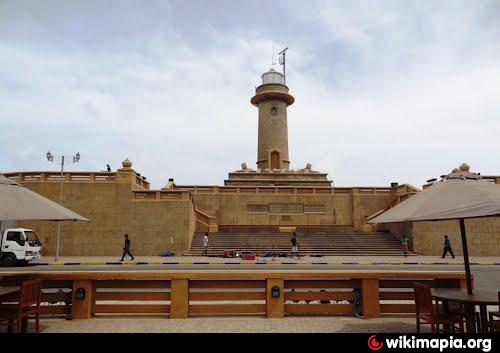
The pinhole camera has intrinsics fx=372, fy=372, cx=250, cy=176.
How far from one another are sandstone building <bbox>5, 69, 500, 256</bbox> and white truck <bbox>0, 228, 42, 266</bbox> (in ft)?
18.0

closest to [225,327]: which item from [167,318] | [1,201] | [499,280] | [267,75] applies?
[167,318]

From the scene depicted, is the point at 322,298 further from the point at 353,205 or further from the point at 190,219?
the point at 353,205

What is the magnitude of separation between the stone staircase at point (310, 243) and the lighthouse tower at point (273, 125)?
13.1 meters

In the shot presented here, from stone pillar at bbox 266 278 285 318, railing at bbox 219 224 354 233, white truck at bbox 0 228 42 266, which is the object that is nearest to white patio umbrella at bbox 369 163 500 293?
stone pillar at bbox 266 278 285 318

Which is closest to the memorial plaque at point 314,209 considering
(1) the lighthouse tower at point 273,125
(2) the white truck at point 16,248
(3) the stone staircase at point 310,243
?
(3) the stone staircase at point 310,243

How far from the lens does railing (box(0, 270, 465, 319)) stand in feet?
23.6

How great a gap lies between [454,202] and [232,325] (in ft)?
13.9

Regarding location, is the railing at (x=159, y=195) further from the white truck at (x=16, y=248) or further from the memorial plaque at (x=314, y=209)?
the memorial plaque at (x=314, y=209)

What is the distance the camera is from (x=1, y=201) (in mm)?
5648

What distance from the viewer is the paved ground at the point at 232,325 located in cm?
634

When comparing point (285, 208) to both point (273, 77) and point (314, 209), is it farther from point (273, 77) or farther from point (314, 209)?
point (273, 77)

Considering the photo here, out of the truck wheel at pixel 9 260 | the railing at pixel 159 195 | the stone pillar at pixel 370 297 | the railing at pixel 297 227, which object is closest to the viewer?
the stone pillar at pixel 370 297

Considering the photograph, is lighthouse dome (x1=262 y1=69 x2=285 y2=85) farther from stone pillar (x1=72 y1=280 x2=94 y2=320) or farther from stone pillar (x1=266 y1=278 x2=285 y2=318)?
stone pillar (x1=72 y1=280 x2=94 y2=320)
